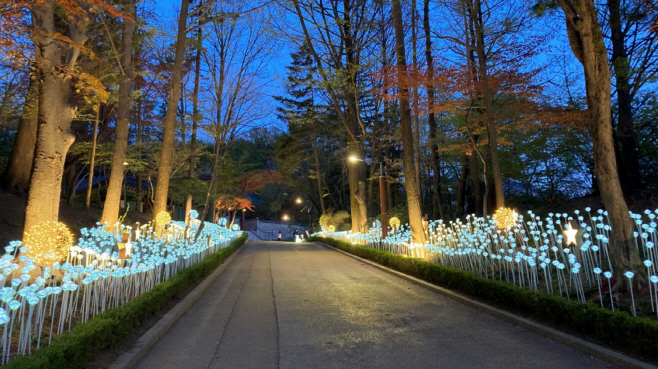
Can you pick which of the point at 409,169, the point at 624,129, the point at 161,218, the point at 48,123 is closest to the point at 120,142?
the point at 161,218

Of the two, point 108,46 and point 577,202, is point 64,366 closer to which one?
point 108,46

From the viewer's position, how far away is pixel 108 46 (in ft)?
46.9

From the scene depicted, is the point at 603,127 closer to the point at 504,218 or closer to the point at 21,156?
the point at 504,218


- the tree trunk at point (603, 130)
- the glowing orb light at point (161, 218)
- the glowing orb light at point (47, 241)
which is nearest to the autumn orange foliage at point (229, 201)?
the glowing orb light at point (161, 218)

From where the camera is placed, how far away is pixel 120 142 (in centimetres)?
1046

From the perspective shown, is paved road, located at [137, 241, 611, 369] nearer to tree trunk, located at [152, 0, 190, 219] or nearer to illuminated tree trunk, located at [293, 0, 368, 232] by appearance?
tree trunk, located at [152, 0, 190, 219]

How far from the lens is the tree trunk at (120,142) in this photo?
32.6ft

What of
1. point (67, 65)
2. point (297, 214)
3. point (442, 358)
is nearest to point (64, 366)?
point (442, 358)

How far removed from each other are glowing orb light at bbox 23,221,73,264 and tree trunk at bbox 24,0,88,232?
12.5 inches

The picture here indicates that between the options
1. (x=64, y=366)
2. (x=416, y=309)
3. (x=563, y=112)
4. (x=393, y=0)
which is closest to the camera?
(x=64, y=366)

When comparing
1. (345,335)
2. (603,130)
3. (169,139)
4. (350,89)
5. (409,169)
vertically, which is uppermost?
(350,89)

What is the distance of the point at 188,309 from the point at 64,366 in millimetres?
3727

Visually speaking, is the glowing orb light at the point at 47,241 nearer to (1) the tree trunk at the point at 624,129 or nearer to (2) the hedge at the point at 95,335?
(2) the hedge at the point at 95,335

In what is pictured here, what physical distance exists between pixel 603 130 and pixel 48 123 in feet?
31.3
